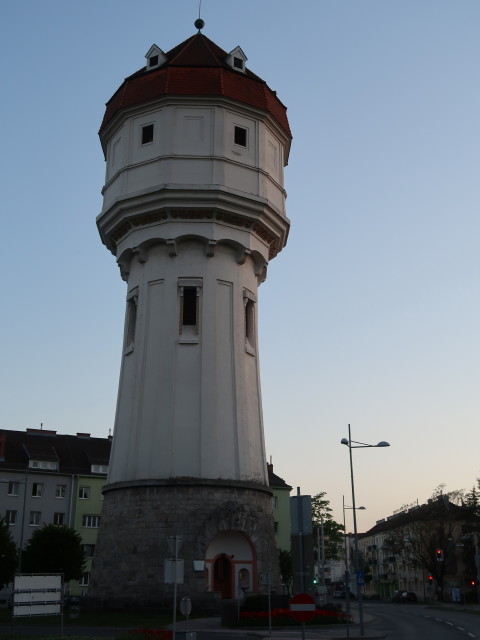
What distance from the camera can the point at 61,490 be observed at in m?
62.8

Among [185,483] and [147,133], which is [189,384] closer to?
[185,483]

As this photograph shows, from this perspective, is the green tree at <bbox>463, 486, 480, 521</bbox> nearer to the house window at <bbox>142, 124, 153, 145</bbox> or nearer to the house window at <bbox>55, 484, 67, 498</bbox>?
the house window at <bbox>55, 484, 67, 498</bbox>

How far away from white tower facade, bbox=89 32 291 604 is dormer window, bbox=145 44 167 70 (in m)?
0.07

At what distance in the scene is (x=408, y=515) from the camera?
78.7 metres

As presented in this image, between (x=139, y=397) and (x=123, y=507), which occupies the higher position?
(x=139, y=397)

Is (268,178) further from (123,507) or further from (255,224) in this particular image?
(123,507)

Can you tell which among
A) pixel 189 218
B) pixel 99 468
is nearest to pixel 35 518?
pixel 99 468

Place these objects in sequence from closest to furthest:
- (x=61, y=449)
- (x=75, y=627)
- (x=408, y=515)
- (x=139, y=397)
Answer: (x=75, y=627), (x=139, y=397), (x=61, y=449), (x=408, y=515)

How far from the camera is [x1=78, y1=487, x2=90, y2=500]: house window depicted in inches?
2483

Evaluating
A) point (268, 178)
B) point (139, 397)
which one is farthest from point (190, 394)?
point (268, 178)

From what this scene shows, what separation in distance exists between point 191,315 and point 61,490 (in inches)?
1461

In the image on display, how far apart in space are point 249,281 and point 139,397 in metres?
7.14

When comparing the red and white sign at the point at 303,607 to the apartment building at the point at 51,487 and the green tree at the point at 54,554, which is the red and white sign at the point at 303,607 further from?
the apartment building at the point at 51,487

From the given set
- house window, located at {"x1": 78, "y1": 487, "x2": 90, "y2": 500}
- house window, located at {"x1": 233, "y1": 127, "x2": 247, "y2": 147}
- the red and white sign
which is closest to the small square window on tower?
house window, located at {"x1": 233, "y1": 127, "x2": 247, "y2": 147}
